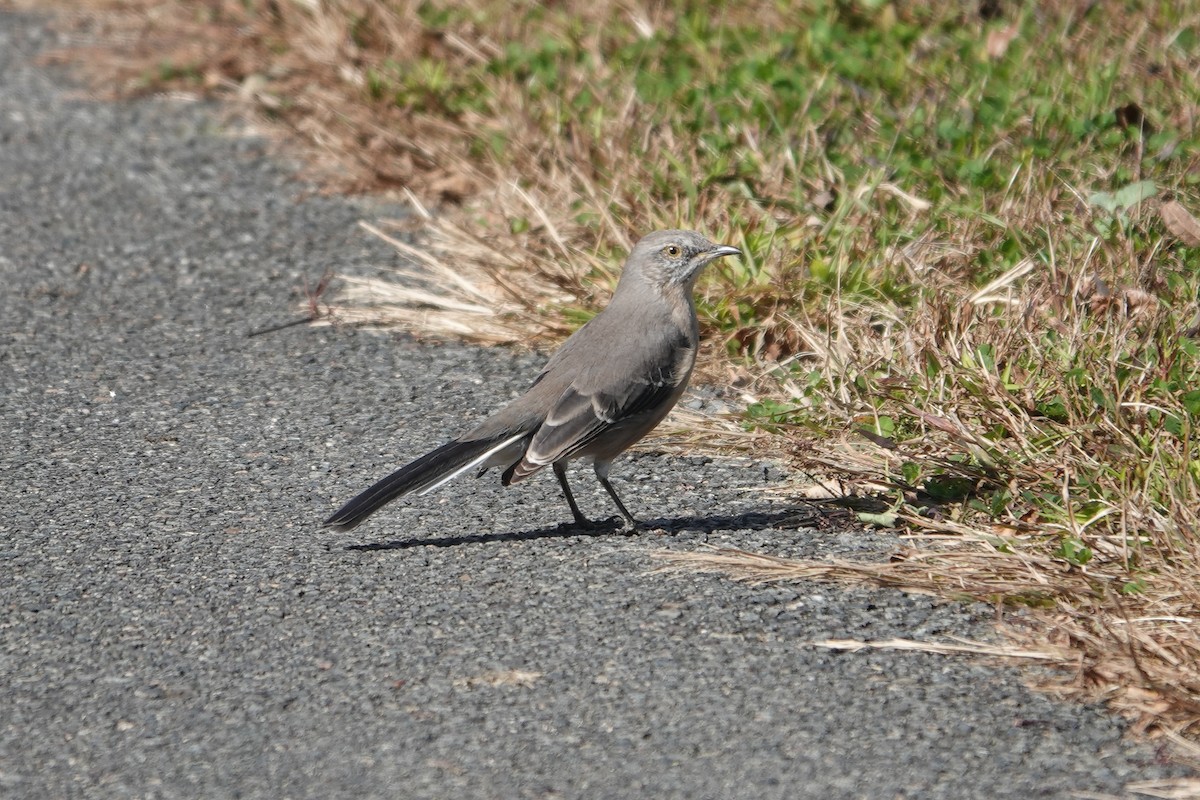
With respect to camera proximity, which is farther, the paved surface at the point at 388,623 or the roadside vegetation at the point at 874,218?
the roadside vegetation at the point at 874,218

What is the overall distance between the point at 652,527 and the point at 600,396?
20.3 inches

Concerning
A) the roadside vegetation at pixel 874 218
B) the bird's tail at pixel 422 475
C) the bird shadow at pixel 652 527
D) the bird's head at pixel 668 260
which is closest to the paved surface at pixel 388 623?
the bird shadow at pixel 652 527

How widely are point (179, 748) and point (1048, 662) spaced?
7.94 ft

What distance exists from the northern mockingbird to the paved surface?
262mm

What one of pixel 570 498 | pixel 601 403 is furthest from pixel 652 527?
pixel 601 403

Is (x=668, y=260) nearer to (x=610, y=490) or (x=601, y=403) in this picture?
(x=601, y=403)

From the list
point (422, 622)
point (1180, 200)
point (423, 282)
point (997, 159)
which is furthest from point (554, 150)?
point (422, 622)

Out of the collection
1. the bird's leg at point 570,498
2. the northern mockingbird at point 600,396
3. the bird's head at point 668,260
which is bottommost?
the bird's leg at point 570,498

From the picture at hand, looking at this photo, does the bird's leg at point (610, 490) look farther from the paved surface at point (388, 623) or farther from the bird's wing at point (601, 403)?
the bird's wing at point (601, 403)

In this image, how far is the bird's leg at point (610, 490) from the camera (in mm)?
5488

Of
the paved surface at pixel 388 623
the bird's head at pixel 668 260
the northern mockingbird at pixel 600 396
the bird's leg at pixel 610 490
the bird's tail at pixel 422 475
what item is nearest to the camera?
the paved surface at pixel 388 623

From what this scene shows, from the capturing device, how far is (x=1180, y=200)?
7160 millimetres

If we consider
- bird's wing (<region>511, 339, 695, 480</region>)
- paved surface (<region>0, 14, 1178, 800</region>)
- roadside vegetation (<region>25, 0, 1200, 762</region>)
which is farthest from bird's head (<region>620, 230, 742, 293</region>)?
paved surface (<region>0, 14, 1178, 800</region>)

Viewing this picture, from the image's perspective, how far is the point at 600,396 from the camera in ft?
18.0
